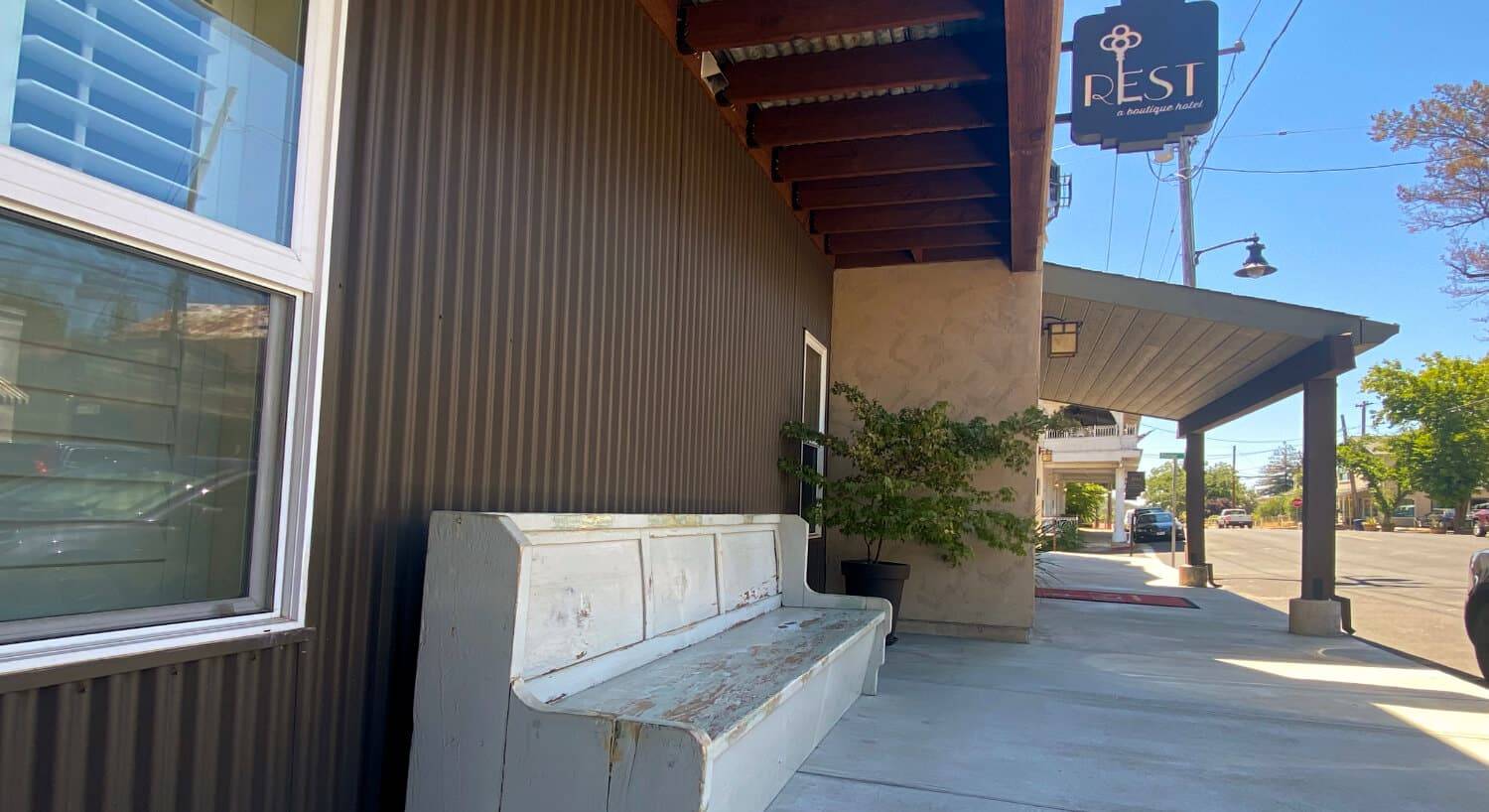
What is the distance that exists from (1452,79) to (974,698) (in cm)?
1612

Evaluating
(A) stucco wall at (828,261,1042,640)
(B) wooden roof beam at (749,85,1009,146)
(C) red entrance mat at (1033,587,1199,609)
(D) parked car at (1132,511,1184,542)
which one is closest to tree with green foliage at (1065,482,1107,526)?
(D) parked car at (1132,511,1184,542)

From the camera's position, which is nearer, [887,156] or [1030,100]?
[1030,100]

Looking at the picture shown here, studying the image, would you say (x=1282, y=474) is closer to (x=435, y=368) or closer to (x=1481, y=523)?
(x=1481, y=523)

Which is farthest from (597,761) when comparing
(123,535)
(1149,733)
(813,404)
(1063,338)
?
(1063,338)

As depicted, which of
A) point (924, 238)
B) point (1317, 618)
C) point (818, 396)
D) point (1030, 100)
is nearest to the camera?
point (1030, 100)

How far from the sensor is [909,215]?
6.36 metres

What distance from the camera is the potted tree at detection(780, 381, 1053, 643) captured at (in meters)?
6.08

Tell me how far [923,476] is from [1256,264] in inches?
341

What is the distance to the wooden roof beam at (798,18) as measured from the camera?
3.82 metres

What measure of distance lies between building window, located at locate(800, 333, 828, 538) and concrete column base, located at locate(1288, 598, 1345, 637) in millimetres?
4478

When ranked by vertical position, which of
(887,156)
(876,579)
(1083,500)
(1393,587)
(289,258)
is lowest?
(1393,587)

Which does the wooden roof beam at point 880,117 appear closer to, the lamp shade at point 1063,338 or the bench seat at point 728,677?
the bench seat at point 728,677

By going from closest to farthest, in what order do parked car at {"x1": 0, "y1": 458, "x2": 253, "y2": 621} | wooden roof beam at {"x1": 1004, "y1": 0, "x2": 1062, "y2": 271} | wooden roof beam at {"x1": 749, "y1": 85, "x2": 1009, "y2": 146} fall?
1. parked car at {"x1": 0, "y1": 458, "x2": 253, "y2": 621}
2. wooden roof beam at {"x1": 1004, "y1": 0, "x2": 1062, "y2": 271}
3. wooden roof beam at {"x1": 749, "y1": 85, "x2": 1009, "y2": 146}

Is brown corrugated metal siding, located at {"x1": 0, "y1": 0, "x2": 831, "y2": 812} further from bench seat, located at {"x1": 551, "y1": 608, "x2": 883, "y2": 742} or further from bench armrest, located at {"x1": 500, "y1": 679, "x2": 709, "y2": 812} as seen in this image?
bench seat, located at {"x1": 551, "y1": 608, "x2": 883, "y2": 742}
